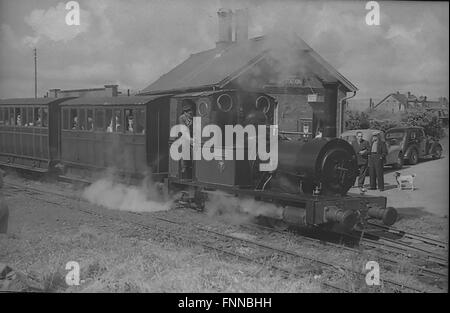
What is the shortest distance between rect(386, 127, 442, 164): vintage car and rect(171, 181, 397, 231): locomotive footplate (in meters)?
3.85

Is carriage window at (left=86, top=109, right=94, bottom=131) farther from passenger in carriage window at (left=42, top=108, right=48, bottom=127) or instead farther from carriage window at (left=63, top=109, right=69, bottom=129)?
passenger in carriage window at (left=42, top=108, right=48, bottom=127)

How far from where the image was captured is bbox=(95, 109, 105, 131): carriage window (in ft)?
35.0

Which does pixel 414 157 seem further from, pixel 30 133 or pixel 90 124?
pixel 30 133

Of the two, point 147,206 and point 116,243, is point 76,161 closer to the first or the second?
point 147,206

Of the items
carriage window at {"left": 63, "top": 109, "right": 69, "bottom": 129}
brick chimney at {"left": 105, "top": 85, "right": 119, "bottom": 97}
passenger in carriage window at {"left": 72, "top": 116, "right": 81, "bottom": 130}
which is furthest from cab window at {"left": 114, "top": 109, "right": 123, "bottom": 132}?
carriage window at {"left": 63, "top": 109, "right": 69, "bottom": 129}

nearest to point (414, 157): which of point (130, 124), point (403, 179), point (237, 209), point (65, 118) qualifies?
point (403, 179)

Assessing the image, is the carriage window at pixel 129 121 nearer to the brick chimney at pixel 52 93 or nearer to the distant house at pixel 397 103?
the brick chimney at pixel 52 93

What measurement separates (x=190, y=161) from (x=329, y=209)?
3.20 meters

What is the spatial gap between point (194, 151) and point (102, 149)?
2986 mm

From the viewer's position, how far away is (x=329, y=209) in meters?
6.64

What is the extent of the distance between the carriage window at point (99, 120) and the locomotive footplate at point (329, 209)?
179 inches
